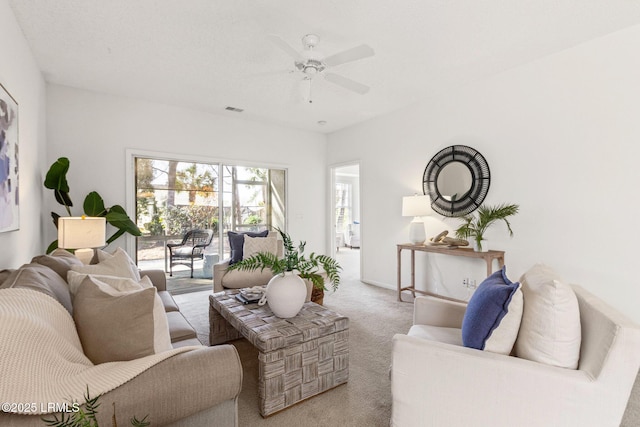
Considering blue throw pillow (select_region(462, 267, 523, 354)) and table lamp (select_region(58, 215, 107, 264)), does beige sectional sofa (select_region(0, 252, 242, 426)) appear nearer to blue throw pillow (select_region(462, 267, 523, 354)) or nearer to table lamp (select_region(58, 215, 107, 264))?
blue throw pillow (select_region(462, 267, 523, 354))

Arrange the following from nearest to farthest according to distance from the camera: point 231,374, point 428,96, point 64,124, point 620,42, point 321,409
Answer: point 231,374
point 321,409
point 620,42
point 64,124
point 428,96

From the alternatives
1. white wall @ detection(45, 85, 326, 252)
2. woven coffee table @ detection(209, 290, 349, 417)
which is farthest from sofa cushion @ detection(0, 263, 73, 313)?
white wall @ detection(45, 85, 326, 252)

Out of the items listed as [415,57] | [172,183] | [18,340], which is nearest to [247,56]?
[415,57]

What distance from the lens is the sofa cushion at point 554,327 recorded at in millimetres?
1200

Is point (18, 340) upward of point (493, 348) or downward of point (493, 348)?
upward

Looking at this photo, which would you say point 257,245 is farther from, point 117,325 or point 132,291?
point 117,325

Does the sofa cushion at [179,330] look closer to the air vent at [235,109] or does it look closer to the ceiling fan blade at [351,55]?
the ceiling fan blade at [351,55]

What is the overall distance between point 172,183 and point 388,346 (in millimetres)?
3708

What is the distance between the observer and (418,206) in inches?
151

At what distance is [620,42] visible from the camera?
2.57 m

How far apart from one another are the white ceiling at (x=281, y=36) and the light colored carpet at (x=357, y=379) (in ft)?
7.58

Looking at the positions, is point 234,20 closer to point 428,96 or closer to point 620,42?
point 428,96

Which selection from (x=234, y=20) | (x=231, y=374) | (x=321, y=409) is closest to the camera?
(x=231, y=374)

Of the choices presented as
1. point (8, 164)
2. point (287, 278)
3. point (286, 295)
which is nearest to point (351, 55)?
point (287, 278)
